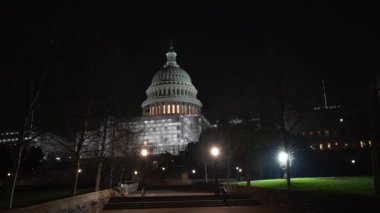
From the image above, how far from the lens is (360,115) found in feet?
53.7

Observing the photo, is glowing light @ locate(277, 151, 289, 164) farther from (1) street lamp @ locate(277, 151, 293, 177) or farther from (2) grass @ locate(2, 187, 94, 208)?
(2) grass @ locate(2, 187, 94, 208)

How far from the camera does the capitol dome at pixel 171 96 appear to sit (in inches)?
6024

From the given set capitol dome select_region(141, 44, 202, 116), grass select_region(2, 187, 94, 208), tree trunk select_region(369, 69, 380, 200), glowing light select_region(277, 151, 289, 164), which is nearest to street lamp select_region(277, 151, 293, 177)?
glowing light select_region(277, 151, 289, 164)

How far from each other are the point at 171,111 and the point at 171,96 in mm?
6282

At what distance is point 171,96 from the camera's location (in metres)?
152

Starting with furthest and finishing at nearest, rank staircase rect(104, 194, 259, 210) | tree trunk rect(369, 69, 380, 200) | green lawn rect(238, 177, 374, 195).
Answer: staircase rect(104, 194, 259, 210), green lawn rect(238, 177, 374, 195), tree trunk rect(369, 69, 380, 200)

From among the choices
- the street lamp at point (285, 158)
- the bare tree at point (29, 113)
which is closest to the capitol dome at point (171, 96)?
the street lamp at point (285, 158)

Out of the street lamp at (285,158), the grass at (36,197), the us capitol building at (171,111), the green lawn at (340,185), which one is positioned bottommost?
the grass at (36,197)

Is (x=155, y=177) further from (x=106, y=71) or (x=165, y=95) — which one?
(x=165, y=95)

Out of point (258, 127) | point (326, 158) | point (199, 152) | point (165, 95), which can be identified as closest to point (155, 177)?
point (199, 152)

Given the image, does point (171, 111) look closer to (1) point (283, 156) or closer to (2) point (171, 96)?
(2) point (171, 96)

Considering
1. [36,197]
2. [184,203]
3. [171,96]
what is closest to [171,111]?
[171,96]

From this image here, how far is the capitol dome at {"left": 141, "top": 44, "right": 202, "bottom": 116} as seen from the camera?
15300 cm

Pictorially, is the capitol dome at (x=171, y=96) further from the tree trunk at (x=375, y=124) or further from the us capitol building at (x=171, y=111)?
the tree trunk at (x=375, y=124)
